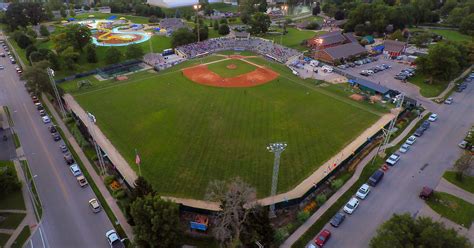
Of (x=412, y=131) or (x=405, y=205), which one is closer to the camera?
(x=405, y=205)

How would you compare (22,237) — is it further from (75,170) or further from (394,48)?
(394,48)

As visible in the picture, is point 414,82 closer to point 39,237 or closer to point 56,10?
point 39,237

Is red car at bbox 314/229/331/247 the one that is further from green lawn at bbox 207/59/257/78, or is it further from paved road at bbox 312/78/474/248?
green lawn at bbox 207/59/257/78

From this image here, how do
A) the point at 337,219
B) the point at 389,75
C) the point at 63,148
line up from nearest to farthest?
1. the point at 337,219
2. the point at 63,148
3. the point at 389,75

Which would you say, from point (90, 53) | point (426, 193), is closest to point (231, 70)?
point (90, 53)

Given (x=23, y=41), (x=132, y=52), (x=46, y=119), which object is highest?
(x=23, y=41)

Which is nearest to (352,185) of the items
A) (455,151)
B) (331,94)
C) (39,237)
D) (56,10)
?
(455,151)
